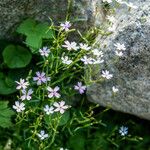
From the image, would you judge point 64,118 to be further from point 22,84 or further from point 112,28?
point 112,28

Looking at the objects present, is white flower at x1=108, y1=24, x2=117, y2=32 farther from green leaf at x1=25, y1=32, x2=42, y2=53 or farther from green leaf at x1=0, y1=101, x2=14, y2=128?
green leaf at x1=0, y1=101, x2=14, y2=128

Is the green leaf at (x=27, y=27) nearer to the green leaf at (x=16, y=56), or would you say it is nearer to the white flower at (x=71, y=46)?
the green leaf at (x=16, y=56)

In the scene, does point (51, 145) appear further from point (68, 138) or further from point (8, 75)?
point (8, 75)

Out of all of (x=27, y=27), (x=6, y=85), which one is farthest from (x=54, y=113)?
(x=27, y=27)

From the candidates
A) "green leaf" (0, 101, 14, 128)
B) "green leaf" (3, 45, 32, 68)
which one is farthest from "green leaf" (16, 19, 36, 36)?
"green leaf" (0, 101, 14, 128)

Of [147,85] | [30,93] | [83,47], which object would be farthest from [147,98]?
[30,93]

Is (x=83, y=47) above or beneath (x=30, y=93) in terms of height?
above

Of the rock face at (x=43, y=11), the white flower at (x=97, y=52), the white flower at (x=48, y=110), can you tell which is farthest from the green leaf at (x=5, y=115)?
the white flower at (x=97, y=52)
